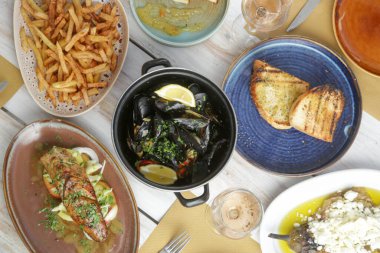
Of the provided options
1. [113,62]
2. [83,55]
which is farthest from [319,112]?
[83,55]

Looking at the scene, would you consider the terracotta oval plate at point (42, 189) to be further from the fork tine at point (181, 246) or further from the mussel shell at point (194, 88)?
the mussel shell at point (194, 88)

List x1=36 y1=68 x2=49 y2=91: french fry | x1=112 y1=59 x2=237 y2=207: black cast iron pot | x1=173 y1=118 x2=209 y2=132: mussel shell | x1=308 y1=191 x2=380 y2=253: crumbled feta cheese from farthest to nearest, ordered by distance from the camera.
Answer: x1=308 y1=191 x2=380 y2=253: crumbled feta cheese, x1=36 y1=68 x2=49 y2=91: french fry, x1=173 y1=118 x2=209 y2=132: mussel shell, x1=112 y1=59 x2=237 y2=207: black cast iron pot

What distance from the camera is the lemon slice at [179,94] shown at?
1.78 m

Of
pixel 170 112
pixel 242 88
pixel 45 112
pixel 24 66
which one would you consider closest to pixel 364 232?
pixel 242 88

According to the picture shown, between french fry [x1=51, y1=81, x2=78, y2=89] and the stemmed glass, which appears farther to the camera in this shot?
the stemmed glass

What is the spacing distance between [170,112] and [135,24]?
523mm

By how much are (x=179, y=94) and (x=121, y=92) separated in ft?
1.41

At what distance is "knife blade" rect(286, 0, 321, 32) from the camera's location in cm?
202

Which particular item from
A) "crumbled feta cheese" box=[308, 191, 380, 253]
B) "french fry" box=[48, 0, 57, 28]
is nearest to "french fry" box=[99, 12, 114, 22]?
"french fry" box=[48, 0, 57, 28]

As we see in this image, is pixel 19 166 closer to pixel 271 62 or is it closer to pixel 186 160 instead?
pixel 186 160

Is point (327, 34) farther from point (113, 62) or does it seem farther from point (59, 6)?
point (59, 6)

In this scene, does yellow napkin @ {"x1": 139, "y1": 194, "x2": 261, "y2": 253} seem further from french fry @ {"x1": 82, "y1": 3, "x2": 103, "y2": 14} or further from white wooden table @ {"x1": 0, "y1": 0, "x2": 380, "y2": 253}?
french fry @ {"x1": 82, "y1": 3, "x2": 103, "y2": 14}

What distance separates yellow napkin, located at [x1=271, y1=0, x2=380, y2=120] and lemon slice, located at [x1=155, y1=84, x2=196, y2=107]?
585 mm

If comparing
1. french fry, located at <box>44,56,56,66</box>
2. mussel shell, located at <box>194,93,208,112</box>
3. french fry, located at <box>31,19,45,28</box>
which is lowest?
mussel shell, located at <box>194,93,208,112</box>
